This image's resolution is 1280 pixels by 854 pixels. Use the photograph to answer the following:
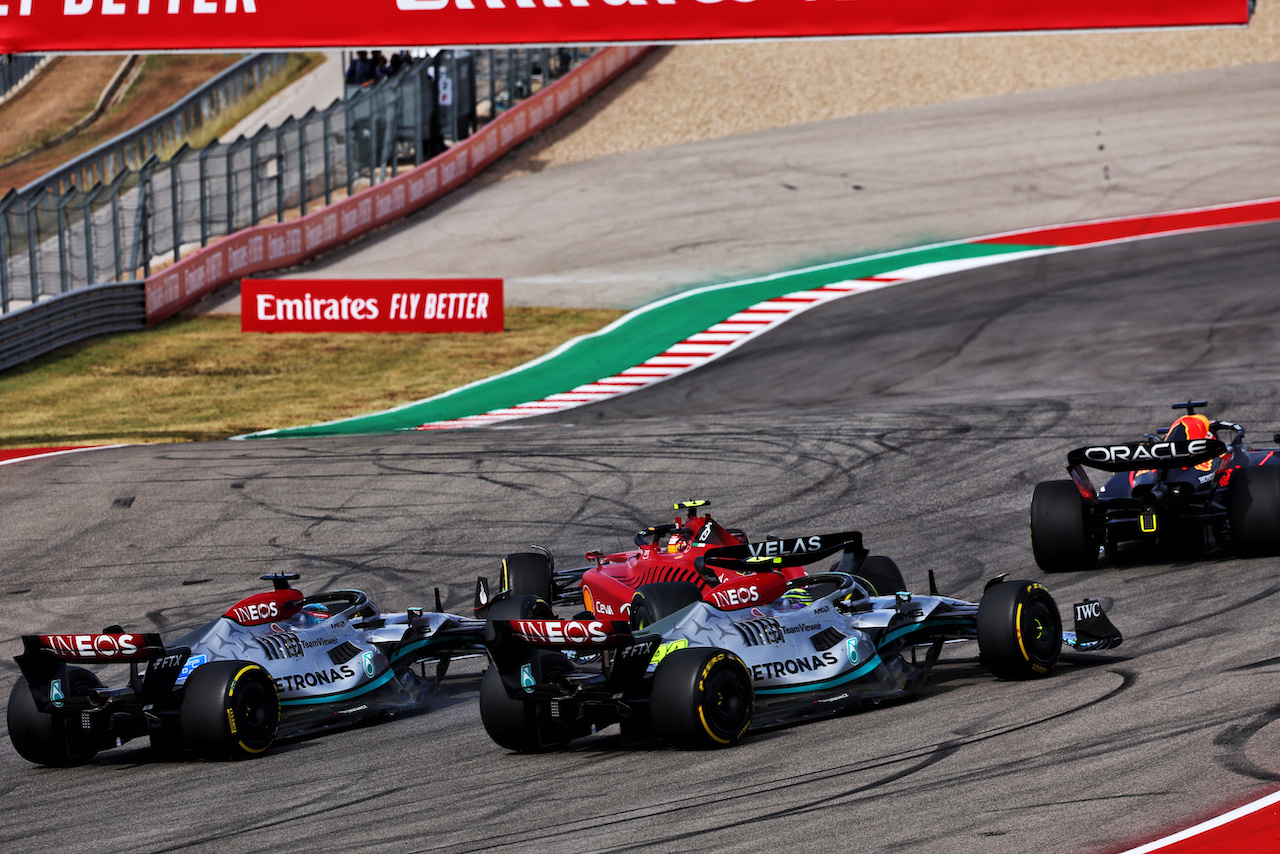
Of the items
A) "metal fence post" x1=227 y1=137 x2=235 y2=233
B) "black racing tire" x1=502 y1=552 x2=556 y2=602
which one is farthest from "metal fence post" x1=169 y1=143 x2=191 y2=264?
"black racing tire" x1=502 y1=552 x2=556 y2=602

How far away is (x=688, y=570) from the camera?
11.7 meters

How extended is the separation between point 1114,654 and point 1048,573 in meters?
3.15

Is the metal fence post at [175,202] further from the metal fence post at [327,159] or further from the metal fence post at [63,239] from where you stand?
the metal fence post at [327,159]

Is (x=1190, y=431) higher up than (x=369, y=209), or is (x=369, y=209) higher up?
(x=369, y=209)

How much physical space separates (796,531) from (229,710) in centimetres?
720

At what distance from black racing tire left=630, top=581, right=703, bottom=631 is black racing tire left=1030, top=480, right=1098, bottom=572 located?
430cm

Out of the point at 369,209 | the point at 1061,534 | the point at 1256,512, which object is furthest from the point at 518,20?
the point at 369,209

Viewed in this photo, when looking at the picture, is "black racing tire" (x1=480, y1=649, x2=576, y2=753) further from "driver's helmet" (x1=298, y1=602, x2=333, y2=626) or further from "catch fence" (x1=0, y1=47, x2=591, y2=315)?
"catch fence" (x1=0, y1=47, x2=591, y2=315)

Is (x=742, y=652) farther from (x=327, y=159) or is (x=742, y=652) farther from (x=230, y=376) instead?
(x=327, y=159)

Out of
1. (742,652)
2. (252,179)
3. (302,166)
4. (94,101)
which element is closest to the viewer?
(742,652)

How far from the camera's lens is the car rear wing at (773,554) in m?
9.82

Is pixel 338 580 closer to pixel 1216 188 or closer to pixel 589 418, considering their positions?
pixel 589 418

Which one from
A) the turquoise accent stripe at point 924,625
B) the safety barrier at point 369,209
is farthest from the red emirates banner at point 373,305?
the turquoise accent stripe at point 924,625

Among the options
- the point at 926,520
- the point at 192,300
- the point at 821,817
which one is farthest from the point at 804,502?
the point at 192,300
